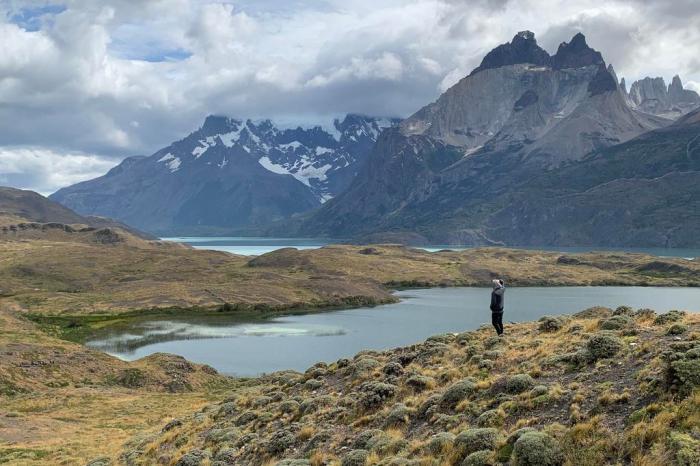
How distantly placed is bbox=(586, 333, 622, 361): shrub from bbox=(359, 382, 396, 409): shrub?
866cm

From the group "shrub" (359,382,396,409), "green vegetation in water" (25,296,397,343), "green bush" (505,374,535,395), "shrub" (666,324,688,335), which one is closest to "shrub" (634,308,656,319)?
"shrub" (666,324,688,335)

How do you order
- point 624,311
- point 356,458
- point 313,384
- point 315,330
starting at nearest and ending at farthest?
point 356,458 → point 624,311 → point 313,384 → point 315,330

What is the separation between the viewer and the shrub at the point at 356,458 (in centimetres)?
2056

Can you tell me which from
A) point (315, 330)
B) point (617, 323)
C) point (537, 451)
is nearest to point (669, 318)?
point (617, 323)

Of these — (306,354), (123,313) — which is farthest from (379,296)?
(306,354)

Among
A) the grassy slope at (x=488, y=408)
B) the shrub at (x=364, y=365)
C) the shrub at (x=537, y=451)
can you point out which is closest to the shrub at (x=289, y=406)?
the grassy slope at (x=488, y=408)

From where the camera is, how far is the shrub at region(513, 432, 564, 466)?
16531 millimetres

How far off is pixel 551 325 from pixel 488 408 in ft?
38.5

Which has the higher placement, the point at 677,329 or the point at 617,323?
the point at 677,329

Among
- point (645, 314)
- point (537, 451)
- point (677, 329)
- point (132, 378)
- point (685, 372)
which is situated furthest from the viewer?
point (132, 378)

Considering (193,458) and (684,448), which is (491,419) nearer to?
(684,448)

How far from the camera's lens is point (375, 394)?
26984mm

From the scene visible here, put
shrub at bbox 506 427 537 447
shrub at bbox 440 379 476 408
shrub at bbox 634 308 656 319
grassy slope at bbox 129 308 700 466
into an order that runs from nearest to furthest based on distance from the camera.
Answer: grassy slope at bbox 129 308 700 466, shrub at bbox 506 427 537 447, shrub at bbox 440 379 476 408, shrub at bbox 634 308 656 319

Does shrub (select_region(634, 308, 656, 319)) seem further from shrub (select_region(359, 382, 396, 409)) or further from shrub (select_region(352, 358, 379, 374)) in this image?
shrub (select_region(352, 358, 379, 374))
